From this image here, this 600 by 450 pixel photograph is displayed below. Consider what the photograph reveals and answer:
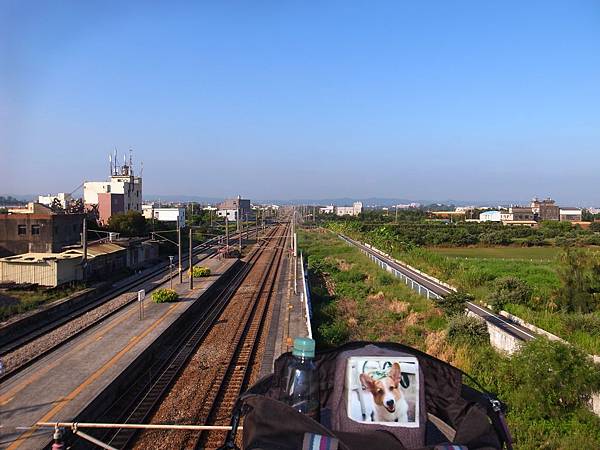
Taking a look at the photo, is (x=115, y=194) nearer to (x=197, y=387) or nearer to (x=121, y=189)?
(x=121, y=189)

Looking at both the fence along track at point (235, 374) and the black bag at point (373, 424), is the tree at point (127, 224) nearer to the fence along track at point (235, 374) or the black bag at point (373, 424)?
the fence along track at point (235, 374)

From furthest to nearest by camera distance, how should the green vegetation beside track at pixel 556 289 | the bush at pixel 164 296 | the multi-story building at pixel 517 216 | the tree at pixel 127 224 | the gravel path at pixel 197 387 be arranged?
the multi-story building at pixel 517 216 < the tree at pixel 127 224 < the bush at pixel 164 296 < the green vegetation beside track at pixel 556 289 < the gravel path at pixel 197 387

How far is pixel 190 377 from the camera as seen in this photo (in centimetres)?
1329

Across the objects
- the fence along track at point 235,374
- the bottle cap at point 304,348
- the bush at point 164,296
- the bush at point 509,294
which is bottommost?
the fence along track at point 235,374

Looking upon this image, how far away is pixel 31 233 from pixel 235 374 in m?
22.4

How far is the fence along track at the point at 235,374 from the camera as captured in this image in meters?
9.89

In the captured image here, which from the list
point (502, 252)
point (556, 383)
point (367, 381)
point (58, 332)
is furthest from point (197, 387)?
point (502, 252)

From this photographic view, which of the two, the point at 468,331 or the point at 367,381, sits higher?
the point at 367,381

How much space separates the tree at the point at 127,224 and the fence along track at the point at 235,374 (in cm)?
2127

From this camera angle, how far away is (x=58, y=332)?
16.9 metres

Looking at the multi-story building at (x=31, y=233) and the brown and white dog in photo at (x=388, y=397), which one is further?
the multi-story building at (x=31, y=233)

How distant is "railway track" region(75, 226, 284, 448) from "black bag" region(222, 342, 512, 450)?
7504mm

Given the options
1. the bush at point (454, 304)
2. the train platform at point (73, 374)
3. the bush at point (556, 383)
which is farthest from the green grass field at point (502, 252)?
the bush at point (556, 383)

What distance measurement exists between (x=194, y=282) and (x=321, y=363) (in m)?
26.2
